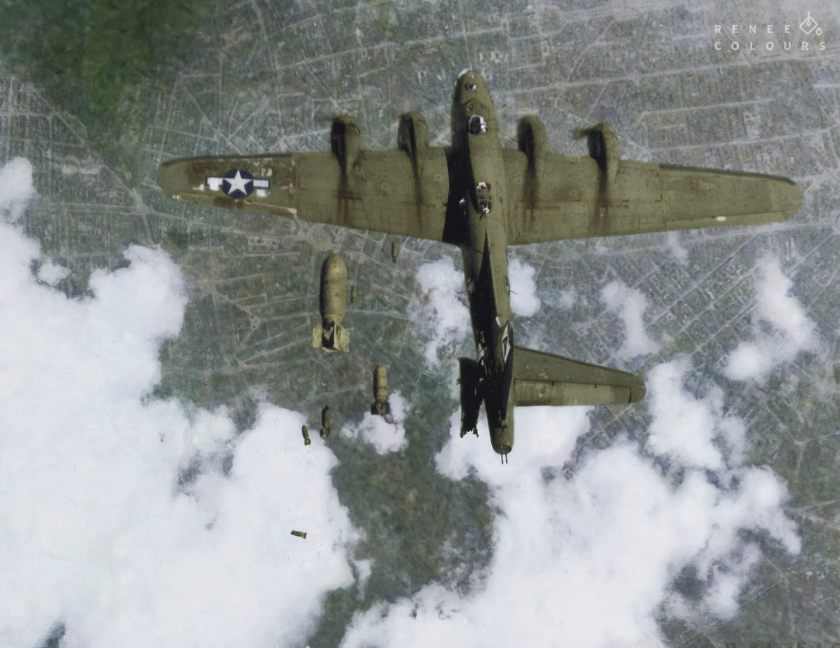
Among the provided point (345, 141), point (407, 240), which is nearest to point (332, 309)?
point (407, 240)

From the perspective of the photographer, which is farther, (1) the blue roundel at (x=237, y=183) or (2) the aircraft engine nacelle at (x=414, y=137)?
(2) the aircraft engine nacelle at (x=414, y=137)

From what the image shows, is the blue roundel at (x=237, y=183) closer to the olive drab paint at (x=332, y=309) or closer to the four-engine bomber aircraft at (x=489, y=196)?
the four-engine bomber aircraft at (x=489, y=196)

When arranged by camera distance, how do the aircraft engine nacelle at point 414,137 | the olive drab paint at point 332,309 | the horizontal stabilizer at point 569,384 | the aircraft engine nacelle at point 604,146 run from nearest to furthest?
1. the horizontal stabilizer at point 569,384
2. the aircraft engine nacelle at point 414,137
3. the aircraft engine nacelle at point 604,146
4. the olive drab paint at point 332,309

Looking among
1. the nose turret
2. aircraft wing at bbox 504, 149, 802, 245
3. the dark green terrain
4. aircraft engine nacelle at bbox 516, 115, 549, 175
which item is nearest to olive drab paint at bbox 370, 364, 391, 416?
the dark green terrain

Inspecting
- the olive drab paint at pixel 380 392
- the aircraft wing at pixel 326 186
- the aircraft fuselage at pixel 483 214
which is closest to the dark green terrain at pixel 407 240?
the olive drab paint at pixel 380 392

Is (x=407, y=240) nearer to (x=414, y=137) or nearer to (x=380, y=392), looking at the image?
(x=414, y=137)

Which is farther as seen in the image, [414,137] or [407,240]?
[407,240]
